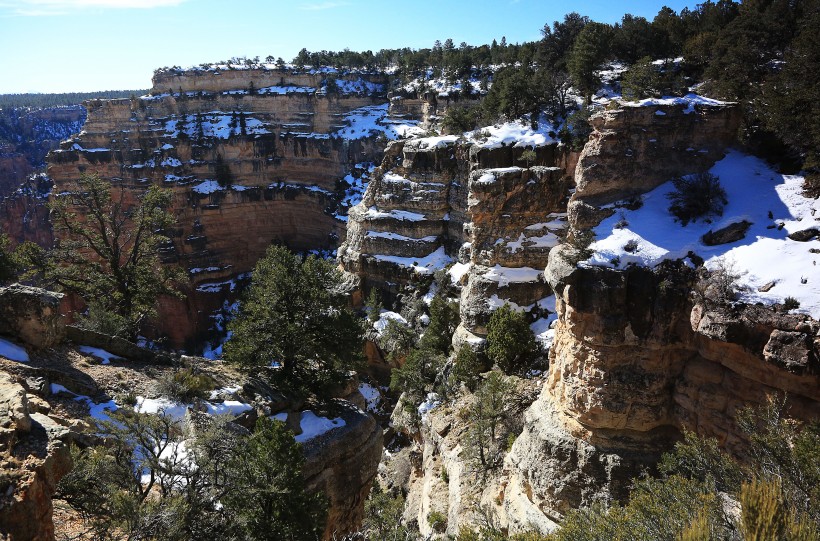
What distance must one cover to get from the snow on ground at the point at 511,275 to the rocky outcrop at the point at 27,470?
893 inches

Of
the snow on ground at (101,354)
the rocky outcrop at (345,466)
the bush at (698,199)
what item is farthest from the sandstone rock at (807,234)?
the snow on ground at (101,354)

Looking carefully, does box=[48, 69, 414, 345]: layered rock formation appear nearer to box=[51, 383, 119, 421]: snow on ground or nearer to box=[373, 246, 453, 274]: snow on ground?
box=[373, 246, 453, 274]: snow on ground

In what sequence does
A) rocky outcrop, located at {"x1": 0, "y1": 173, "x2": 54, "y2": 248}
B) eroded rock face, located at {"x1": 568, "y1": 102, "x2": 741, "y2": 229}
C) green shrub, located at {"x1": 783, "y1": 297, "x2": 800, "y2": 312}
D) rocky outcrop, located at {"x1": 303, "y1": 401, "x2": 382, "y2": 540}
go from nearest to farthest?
green shrub, located at {"x1": 783, "y1": 297, "x2": 800, "y2": 312}
eroded rock face, located at {"x1": 568, "y1": 102, "x2": 741, "y2": 229}
rocky outcrop, located at {"x1": 303, "y1": 401, "x2": 382, "y2": 540}
rocky outcrop, located at {"x1": 0, "y1": 173, "x2": 54, "y2": 248}

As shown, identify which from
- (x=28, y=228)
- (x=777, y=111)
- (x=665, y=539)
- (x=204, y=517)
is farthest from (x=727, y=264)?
(x=28, y=228)

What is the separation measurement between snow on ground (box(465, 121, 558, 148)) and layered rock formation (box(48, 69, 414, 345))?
1114 inches

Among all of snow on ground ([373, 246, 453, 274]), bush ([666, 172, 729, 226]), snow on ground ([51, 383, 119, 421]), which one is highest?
bush ([666, 172, 729, 226])

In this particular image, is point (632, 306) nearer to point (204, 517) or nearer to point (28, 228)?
point (204, 517)

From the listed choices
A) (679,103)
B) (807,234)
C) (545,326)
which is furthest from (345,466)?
(679,103)

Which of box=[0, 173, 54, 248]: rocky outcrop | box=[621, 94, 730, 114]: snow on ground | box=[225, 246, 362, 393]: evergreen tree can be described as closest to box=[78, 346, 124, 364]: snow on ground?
box=[225, 246, 362, 393]: evergreen tree

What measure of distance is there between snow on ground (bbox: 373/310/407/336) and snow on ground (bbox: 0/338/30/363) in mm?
22727

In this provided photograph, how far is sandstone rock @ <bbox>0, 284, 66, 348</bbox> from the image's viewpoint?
1585 centimetres

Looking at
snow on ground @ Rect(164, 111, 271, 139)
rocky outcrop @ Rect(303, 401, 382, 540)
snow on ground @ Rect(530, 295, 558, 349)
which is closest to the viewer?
rocky outcrop @ Rect(303, 401, 382, 540)

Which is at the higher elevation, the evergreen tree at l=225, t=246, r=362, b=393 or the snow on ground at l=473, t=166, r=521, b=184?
the snow on ground at l=473, t=166, r=521, b=184

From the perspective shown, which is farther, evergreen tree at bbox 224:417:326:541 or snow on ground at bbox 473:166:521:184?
snow on ground at bbox 473:166:521:184
